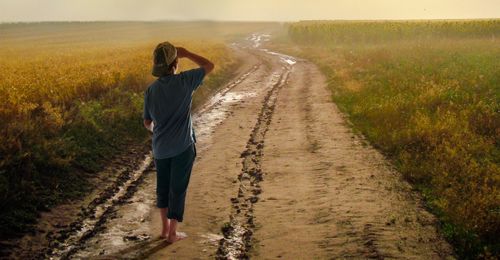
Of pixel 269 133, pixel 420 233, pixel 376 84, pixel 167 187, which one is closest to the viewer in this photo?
pixel 167 187

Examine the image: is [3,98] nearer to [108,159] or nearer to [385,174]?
[108,159]

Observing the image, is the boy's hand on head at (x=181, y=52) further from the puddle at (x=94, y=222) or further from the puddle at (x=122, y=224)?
the puddle at (x=94, y=222)

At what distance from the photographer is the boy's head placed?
4793 millimetres

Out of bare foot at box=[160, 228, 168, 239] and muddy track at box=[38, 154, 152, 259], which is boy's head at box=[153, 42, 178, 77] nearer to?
bare foot at box=[160, 228, 168, 239]

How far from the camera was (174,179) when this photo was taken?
5207mm

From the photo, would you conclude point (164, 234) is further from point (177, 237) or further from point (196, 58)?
point (196, 58)

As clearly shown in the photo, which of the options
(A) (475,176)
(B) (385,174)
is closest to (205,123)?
(B) (385,174)

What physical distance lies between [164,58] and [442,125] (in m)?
7.60

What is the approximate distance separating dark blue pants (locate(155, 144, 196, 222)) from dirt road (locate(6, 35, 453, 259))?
55 cm

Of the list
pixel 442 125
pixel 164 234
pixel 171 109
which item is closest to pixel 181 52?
pixel 171 109

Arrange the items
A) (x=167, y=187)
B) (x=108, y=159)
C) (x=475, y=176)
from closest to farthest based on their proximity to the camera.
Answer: (x=167, y=187), (x=475, y=176), (x=108, y=159)

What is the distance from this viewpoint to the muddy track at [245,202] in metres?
5.53

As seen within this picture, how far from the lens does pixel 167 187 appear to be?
5.39 meters

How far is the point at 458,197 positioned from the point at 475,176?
43.0 inches
